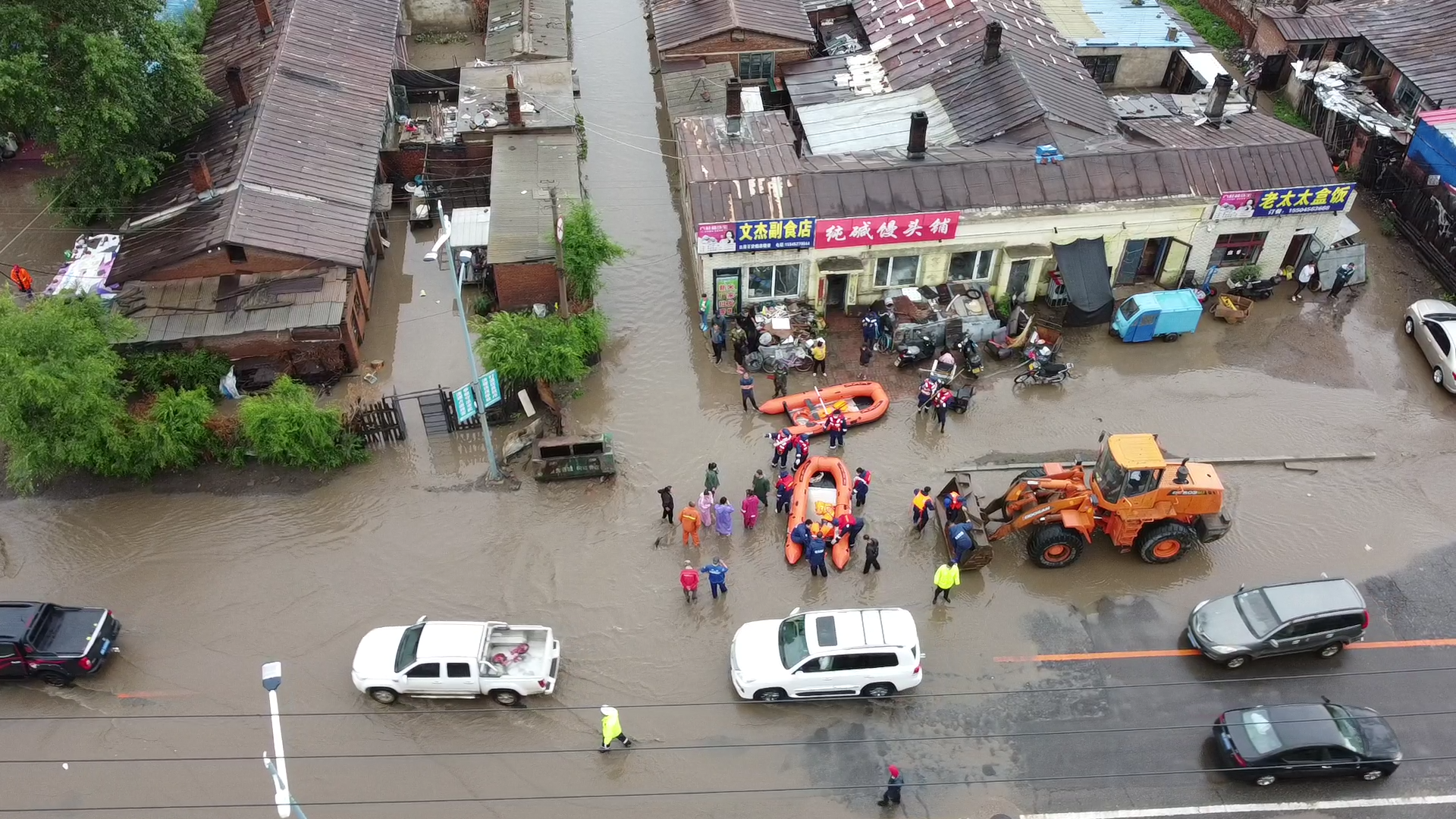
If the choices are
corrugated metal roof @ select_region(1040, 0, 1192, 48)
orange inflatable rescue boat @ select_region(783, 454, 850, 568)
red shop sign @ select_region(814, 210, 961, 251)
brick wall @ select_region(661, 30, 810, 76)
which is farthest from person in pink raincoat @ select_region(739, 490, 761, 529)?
corrugated metal roof @ select_region(1040, 0, 1192, 48)

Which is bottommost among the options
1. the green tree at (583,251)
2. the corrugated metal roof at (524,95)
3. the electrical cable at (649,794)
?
the electrical cable at (649,794)

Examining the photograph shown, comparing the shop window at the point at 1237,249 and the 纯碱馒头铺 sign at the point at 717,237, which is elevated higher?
the 纯碱馒头铺 sign at the point at 717,237

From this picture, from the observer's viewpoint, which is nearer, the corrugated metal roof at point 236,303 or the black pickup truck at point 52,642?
the black pickup truck at point 52,642

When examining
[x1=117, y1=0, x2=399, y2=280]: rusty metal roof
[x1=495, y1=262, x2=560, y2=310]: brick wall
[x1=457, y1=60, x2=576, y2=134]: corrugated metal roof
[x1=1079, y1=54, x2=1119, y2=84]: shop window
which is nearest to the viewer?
[x1=117, y1=0, x2=399, y2=280]: rusty metal roof

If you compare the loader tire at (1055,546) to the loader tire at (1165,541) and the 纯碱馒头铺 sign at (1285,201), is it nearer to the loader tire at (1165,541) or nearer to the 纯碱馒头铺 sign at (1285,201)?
the loader tire at (1165,541)

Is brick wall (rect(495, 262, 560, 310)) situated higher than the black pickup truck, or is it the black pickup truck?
brick wall (rect(495, 262, 560, 310))

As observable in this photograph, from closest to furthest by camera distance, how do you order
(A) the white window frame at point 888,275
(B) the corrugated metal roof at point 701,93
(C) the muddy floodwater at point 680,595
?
(C) the muddy floodwater at point 680,595, (A) the white window frame at point 888,275, (B) the corrugated metal roof at point 701,93

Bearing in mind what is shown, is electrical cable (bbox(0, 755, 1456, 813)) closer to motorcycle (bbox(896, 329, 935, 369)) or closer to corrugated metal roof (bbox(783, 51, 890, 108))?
motorcycle (bbox(896, 329, 935, 369))

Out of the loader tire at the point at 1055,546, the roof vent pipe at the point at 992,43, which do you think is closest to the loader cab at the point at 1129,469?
the loader tire at the point at 1055,546
